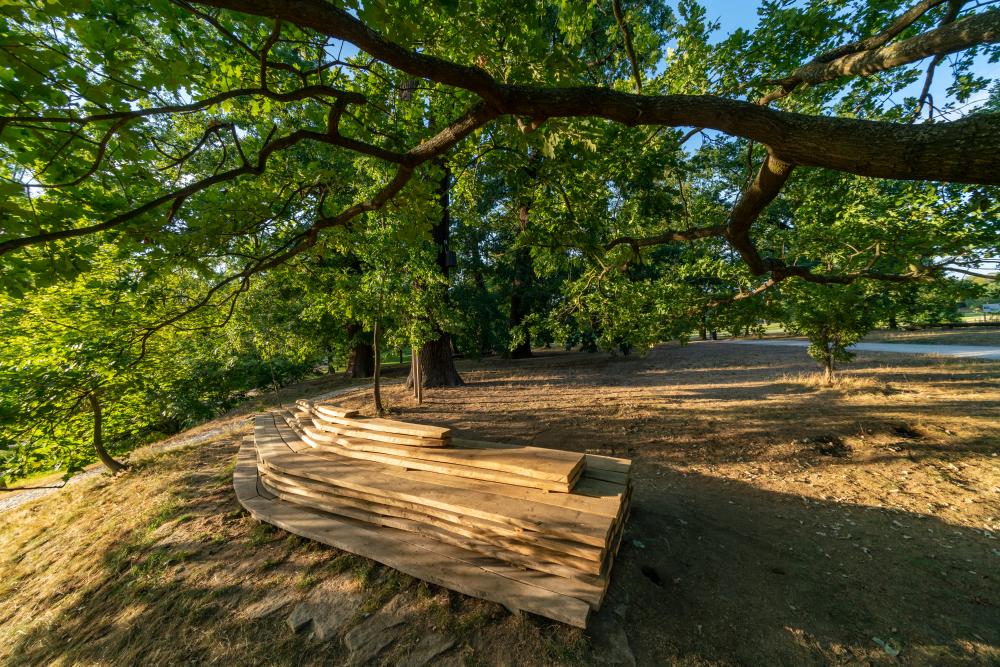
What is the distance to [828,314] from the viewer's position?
8422 mm

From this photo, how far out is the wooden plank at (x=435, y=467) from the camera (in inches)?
121

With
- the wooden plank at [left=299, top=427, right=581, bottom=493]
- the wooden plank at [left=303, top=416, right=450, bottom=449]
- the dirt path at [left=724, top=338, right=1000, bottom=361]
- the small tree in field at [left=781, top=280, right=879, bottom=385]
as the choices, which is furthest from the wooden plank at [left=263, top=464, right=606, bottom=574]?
the dirt path at [left=724, top=338, right=1000, bottom=361]

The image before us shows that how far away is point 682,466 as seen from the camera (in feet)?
17.9

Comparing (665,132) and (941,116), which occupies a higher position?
(665,132)

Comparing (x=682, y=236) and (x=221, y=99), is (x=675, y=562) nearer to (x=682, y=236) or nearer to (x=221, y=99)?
(x=682, y=236)

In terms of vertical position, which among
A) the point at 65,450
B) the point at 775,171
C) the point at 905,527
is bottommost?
the point at 905,527

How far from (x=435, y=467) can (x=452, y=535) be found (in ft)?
2.35

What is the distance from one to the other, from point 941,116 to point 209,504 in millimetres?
11841

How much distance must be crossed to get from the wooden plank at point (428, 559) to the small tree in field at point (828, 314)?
7854 millimetres

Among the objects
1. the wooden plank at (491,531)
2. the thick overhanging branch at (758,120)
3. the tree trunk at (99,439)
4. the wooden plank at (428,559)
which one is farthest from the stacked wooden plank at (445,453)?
the tree trunk at (99,439)

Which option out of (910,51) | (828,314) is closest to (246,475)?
(910,51)

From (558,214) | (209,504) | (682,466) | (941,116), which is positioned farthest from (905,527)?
(209,504)

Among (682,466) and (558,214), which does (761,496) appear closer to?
(682,466)

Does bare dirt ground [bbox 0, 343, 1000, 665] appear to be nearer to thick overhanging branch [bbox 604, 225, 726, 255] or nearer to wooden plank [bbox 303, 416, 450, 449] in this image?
wooden plank [bbox 303, 416, 450, 449]
